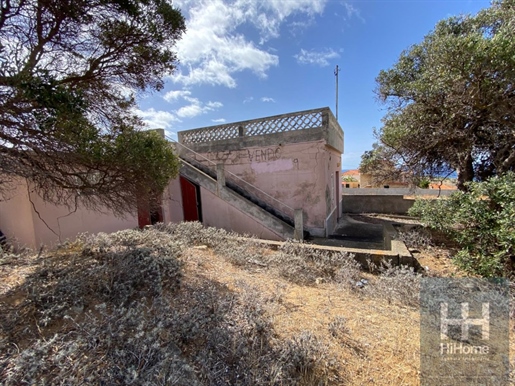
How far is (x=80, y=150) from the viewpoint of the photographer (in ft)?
8.21

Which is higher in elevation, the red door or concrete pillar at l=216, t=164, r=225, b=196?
concrete pillar at l=216, t=164, r=225, b=196

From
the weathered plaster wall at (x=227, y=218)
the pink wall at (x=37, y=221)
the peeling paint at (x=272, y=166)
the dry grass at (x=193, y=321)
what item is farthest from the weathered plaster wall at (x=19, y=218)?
the peeling paint at (x=272, y=166)

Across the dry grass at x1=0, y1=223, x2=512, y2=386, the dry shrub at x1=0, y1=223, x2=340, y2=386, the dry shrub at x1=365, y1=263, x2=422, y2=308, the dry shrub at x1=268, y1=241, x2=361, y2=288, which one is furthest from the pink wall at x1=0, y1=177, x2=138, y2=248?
the dry shrub at x1=365, y1=263, x2=422, y2=308

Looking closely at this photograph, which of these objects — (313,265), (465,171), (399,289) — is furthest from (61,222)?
(465,171)

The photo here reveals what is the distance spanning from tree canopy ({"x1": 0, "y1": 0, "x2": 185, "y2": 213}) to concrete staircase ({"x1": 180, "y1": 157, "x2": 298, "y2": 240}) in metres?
3.43

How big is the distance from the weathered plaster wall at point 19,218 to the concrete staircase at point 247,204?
380 cm

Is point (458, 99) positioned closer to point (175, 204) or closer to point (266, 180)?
point (266, 180)

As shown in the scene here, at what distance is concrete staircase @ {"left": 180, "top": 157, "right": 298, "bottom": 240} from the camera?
638 cm

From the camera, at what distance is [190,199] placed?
8.02 metres

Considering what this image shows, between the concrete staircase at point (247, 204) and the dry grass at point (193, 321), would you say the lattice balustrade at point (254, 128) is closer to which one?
the concrete staircase at point (247, 204)

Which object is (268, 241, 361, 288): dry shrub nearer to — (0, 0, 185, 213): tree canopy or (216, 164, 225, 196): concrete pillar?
(0, 0, 185, 213): tree canopy

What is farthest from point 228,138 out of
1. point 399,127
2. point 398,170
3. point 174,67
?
point 398,170

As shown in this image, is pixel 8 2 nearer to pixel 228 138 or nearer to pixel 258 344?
pixel 258 344

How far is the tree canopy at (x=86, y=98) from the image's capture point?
84.3 inches
